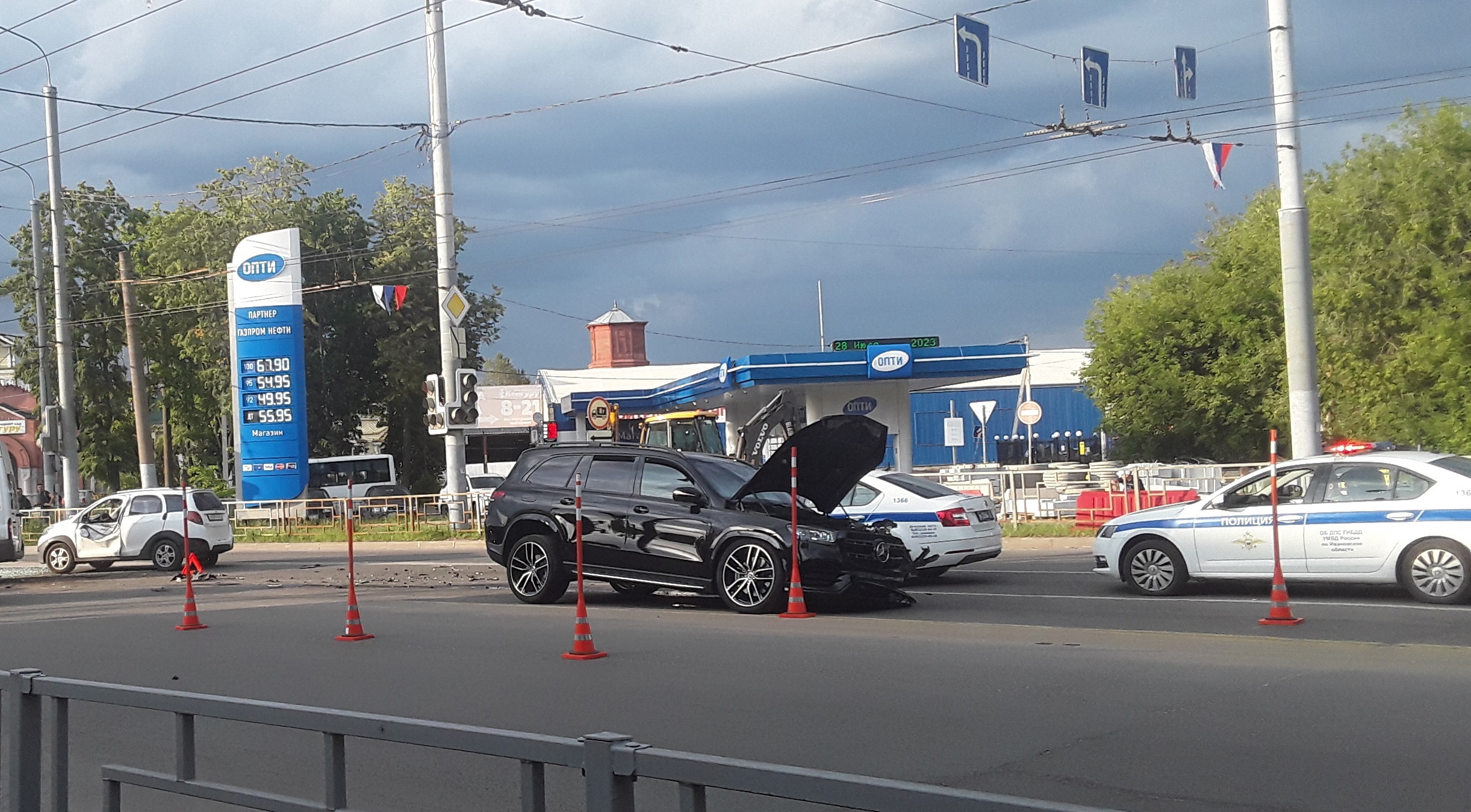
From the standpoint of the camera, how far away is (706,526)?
554 inches

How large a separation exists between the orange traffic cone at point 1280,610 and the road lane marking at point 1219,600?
1291 millimetres

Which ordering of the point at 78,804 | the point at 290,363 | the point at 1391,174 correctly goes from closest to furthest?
the point at 78,804, the point at 1391,174, the point at 290,363

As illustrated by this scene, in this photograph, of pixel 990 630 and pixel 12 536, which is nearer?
pixel 990 630

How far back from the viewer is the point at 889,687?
9.40 metres

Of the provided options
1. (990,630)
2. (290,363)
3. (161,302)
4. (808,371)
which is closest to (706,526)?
(990,630)

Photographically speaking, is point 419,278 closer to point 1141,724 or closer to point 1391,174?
point 1391,174

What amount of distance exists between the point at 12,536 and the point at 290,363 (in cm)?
1680

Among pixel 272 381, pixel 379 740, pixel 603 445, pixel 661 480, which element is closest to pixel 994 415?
pixel 272 381

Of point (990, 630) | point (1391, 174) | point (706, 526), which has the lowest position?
point (990, 630)

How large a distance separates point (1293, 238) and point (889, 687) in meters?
14.2

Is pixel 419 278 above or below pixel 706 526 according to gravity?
above

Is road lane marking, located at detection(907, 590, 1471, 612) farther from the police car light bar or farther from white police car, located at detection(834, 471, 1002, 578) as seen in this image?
the police car light bar

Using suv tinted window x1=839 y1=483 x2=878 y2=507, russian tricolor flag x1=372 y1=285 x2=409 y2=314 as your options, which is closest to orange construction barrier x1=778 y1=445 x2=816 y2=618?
suv tinted window x1=839 y1=483 x2=878 y2=507

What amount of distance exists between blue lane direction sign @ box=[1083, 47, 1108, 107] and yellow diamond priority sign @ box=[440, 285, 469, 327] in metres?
15.4
